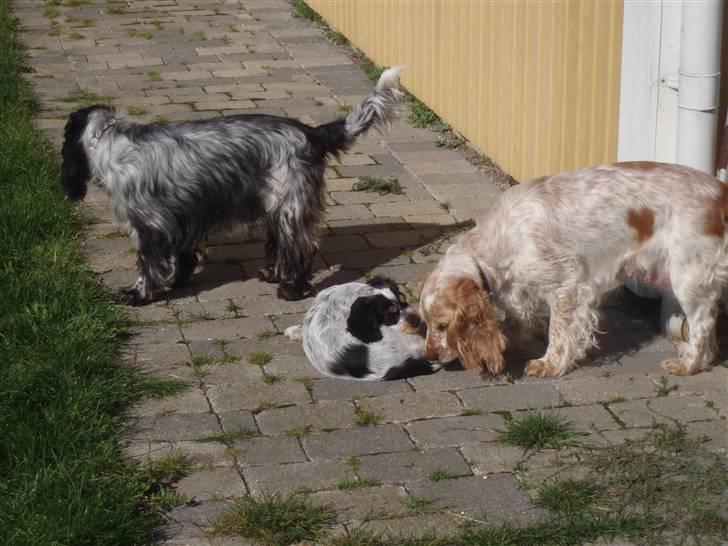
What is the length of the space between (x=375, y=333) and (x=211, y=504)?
134 cm

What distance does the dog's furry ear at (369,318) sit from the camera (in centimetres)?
543

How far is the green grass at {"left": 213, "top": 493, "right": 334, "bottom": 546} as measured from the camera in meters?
4.17

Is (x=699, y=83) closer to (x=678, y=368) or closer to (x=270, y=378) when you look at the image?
(x=678, y=368)

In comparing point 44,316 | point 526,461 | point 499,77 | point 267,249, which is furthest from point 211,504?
point 499,77

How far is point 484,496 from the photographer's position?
176 inches

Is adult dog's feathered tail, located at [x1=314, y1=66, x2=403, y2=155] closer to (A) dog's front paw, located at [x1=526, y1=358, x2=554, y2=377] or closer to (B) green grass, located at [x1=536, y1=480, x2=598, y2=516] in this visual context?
(A) dog's front paw, located at [x1=526, y1=358, x2=554, y2=377]

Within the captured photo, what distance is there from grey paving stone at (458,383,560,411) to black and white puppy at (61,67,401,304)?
146 centimetres

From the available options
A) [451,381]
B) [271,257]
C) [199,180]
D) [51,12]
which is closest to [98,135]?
[199,180]

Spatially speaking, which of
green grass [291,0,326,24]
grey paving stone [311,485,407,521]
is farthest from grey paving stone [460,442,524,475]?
green grass [291,0,326,24]

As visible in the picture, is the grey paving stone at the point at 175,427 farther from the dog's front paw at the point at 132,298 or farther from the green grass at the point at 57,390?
the dog's front paw at the point at 132,298

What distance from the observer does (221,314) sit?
6.25 m

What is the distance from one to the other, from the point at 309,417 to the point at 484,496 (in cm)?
97

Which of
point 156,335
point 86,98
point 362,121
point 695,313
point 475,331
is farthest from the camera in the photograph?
point 86,98

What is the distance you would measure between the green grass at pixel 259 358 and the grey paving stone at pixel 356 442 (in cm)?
79
